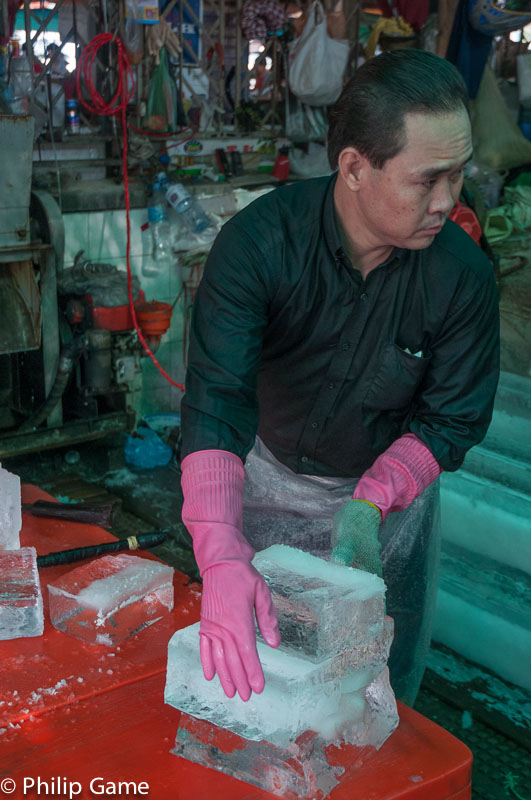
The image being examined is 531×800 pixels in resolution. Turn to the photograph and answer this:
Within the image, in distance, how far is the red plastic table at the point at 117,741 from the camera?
56.4 inches

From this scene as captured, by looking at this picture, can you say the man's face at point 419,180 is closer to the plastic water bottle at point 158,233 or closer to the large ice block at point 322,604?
the large ice block at point 322,604

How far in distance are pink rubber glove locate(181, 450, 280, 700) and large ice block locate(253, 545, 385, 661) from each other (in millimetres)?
35

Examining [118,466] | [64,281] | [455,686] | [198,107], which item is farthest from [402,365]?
[198,107]

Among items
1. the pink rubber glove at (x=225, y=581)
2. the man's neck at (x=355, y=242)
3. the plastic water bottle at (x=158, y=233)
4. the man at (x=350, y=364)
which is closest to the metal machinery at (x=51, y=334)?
the plastic water bottle at (x=158, y=233)

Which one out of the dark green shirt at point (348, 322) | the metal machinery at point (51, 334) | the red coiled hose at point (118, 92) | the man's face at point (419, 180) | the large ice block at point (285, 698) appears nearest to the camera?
the large ice block at point (285, 698)

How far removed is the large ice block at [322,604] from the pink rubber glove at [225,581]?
0.03 metres

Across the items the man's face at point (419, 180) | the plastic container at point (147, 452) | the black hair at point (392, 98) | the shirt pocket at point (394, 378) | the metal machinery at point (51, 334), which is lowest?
the plastic container at point (147, 452)

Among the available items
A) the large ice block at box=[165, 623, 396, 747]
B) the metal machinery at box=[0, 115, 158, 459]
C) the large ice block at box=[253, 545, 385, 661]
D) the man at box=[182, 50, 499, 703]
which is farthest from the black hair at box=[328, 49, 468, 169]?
the metal machinery at box=[0, 115, 158, 459]

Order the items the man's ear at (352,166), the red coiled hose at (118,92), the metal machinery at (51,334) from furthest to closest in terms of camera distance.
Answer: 1. the red coiled hose at (118,92)
2. the metal machinery at (51,334)
3. the man's ear at (352,166)

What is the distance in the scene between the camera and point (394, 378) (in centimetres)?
213

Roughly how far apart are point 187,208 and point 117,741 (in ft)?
14.1

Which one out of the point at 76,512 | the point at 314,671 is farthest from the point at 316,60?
the point at 314,671

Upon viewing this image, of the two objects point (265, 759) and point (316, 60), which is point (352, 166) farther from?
point (316, 60)

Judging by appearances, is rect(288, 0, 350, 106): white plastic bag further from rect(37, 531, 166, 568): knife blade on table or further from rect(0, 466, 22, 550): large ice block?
rect(0, 466, 22, 550): large ice block
